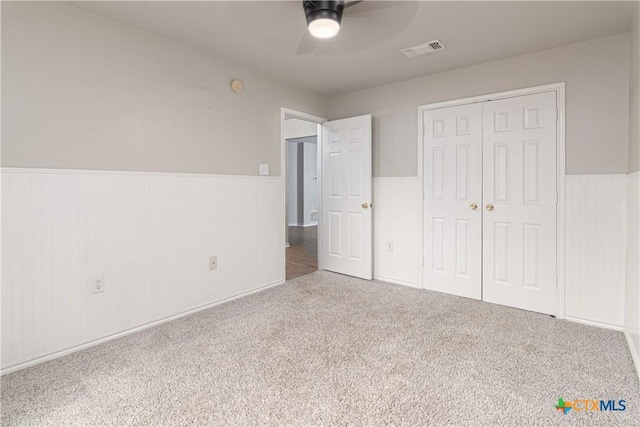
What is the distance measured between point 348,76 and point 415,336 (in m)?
2.62

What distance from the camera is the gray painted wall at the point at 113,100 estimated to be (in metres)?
1.98

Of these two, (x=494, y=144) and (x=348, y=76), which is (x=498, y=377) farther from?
(x=348, y=76)

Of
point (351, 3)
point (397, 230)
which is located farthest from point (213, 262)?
point (351, 3)

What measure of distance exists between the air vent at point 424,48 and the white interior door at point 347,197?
1.00 metres

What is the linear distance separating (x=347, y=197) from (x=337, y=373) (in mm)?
2426

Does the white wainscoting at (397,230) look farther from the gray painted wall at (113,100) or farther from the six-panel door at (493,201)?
the gray painted wall at (113,100)

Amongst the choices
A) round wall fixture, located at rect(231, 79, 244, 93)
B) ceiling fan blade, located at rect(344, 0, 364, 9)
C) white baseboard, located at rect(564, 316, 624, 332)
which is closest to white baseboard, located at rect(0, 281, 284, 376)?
round wall fixture, located at rect(231, 79, 244, 93)

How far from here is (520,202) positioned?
9.66 ft

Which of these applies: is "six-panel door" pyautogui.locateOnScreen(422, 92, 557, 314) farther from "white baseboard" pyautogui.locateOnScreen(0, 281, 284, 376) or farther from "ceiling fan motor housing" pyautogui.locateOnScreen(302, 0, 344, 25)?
"white baseboard" pyautogui.locateOnScreen(0, 281, 284, 376)

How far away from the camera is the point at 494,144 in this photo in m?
3.05

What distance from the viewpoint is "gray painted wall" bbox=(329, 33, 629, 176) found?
2512 mm

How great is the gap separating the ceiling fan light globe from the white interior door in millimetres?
1803

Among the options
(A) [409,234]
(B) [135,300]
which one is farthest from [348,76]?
(B) [135,300]

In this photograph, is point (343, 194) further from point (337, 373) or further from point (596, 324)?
point (596, 324)
